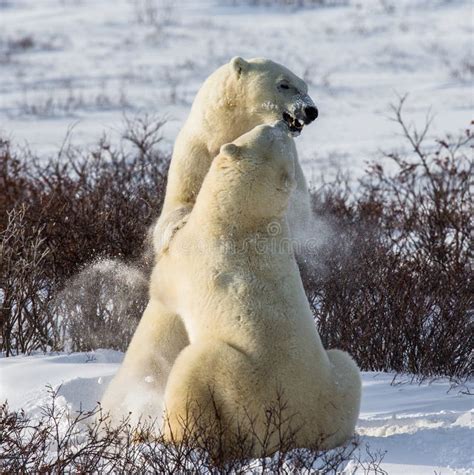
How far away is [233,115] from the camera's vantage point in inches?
128

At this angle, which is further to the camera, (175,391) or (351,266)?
(351,266)

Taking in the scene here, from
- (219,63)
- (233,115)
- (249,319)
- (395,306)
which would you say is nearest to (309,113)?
(233,115)

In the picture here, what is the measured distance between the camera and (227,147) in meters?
2.77

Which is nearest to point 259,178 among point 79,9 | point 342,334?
point 342,334

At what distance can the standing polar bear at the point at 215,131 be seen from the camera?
316cm

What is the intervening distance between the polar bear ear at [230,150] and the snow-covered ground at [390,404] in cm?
99

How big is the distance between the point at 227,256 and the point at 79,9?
1062 inches

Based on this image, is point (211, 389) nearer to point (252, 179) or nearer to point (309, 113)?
point (252, 179)

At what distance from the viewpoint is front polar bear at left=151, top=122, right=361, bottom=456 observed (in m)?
2.75

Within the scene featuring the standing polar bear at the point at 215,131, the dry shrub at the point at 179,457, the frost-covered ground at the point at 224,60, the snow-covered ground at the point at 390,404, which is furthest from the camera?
the frost-covered ground at the point at 224,60

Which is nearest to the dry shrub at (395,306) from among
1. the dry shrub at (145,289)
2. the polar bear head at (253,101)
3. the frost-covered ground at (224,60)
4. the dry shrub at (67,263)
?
the dry shrub at (145,289)

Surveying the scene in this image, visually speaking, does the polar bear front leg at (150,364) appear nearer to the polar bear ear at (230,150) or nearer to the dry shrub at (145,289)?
the polar bear ear at (230,150)

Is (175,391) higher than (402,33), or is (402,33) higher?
(402,33)

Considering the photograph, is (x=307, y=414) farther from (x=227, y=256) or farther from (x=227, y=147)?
(x=227, y=147)
